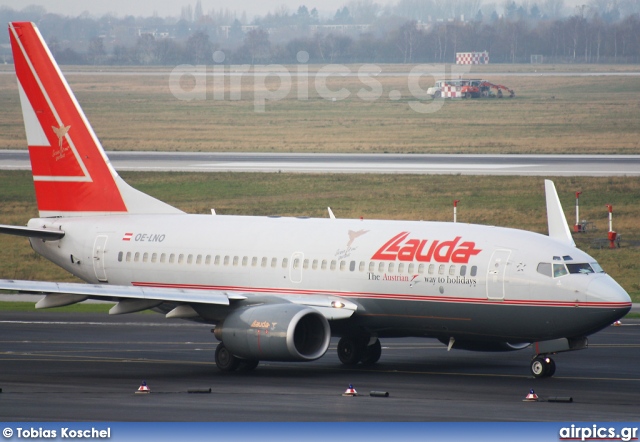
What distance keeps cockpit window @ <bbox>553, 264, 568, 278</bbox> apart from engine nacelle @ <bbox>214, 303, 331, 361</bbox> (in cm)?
614

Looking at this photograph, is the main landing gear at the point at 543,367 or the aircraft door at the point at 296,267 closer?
the main landing gear at the point at 543,367

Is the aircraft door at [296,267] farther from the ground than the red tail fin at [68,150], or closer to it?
closer to it

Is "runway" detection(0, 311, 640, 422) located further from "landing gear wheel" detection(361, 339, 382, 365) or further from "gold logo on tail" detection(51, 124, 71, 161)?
"gold logo on tail" detection(51, 124, 71, 161)

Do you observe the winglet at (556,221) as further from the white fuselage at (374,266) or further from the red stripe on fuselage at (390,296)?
the red stripe on fuselage at (390,296)

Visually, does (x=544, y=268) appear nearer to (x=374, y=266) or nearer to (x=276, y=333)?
(x=374, y=266)

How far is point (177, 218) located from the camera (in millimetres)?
38531

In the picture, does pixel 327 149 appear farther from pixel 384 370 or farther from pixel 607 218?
pixel 384 370

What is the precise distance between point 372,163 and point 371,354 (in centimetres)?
5850

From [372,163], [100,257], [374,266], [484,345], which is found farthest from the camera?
[372,163]

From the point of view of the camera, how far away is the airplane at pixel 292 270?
31.8 meters

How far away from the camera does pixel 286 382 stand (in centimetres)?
3159

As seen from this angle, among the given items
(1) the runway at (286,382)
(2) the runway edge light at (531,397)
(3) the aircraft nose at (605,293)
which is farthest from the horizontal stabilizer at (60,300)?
(3) the aircraft nose at (605,293)

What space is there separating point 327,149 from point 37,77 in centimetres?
6931

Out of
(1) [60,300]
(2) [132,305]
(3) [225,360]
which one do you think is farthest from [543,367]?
(1) [60,300]
